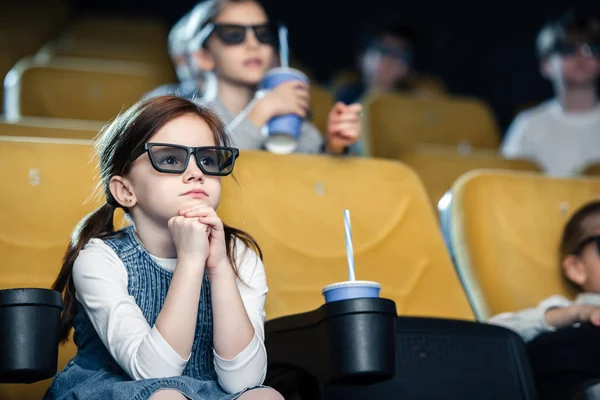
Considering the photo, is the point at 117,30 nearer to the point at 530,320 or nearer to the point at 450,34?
the point at 450,34

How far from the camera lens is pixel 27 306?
0.98 m

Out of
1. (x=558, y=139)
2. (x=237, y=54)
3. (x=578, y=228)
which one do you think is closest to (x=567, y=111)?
(x=558, y=139)

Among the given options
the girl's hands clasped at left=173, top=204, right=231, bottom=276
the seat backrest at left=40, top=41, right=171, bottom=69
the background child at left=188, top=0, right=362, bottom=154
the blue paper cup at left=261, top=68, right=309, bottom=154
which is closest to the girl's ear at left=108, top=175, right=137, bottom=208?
the girl's hands clasped at left=173, top=204, right=231, bottom=276

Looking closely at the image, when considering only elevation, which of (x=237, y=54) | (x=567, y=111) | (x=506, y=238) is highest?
(x=567, y=111)

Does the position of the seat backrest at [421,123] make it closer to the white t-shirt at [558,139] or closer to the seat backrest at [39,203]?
the white t-shirt at [558,139]

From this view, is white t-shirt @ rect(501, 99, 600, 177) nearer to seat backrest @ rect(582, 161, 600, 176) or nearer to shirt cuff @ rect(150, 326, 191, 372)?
seat backrest @ rect(582, 161, 600, 176)

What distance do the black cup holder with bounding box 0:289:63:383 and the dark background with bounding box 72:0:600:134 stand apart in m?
3.54

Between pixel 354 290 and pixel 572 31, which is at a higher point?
pixel 572 31

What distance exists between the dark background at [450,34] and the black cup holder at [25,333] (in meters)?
3.54

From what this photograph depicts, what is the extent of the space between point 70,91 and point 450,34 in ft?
8.44

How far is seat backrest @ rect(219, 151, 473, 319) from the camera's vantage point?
58.4 inches

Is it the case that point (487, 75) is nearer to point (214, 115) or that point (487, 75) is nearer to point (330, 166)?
point (330, 166)

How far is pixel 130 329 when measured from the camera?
1048mm

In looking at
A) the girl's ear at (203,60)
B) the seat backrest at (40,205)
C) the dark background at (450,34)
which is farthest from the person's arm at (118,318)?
the dark background at (450,34)
